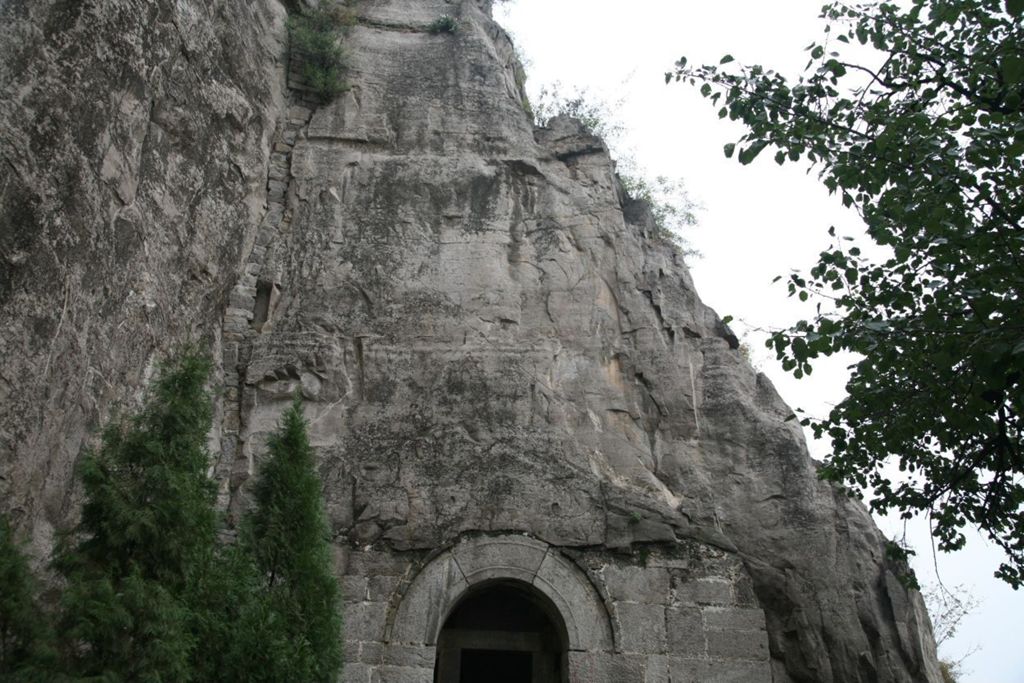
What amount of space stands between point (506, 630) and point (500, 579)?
141 centimetres

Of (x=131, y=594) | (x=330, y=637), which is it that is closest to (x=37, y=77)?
(x=131, y=594)

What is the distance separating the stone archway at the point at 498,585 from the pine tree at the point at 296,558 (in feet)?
7.06

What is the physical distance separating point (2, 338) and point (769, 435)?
27.1 ft

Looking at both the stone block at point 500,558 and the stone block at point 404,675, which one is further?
the stone block at point 500,558

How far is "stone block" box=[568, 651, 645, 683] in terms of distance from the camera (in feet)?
33.7

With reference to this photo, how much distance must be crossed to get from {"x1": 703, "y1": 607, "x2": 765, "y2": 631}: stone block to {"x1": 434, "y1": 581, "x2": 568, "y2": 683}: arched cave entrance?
62.8 inches

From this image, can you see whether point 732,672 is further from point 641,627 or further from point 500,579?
point 500,579

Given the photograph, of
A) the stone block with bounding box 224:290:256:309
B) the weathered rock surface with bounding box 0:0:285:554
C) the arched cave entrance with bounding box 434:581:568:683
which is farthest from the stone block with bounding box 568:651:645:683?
the stone block with bounding box 224:290:256:309

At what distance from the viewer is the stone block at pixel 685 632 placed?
1047 centimetres

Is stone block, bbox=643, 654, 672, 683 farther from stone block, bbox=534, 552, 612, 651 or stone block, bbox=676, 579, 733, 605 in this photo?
stone block, bbox=676, 579, 733, 605

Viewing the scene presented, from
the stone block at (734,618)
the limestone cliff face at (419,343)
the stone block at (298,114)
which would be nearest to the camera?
the limestone cliff face at (419,343)

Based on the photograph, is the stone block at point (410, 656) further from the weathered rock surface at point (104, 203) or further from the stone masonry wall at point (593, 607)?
the weathered rock surface at point (104, 203)

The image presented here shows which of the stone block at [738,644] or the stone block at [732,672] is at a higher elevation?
the stone block at [738,644]

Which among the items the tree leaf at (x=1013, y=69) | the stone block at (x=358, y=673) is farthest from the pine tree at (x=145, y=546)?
the tree leaf at (x=1013, y=69)
